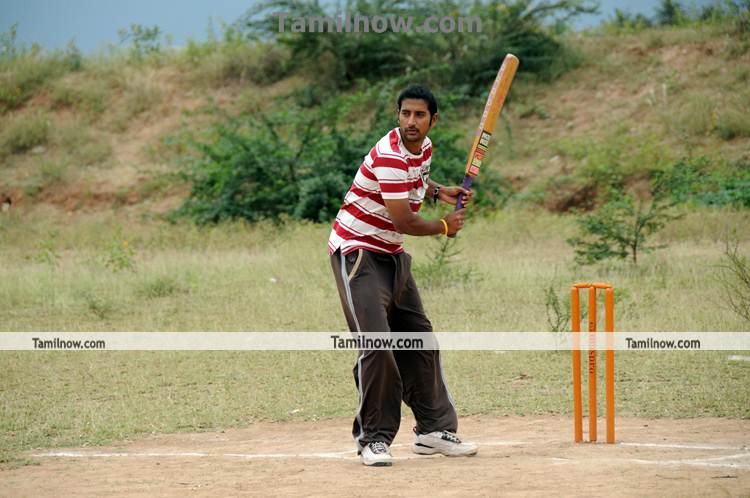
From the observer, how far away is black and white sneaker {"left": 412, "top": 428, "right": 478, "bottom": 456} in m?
6.11

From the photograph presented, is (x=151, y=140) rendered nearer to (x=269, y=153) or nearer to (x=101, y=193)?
(x=101, y=193)

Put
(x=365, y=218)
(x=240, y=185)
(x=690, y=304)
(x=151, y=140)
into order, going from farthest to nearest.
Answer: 1. (x=151, y=140)
2. (x=240, y=185)
3. (x=690, y=304)
4. (x=365, y=218)

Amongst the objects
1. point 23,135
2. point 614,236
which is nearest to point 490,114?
point 614,236

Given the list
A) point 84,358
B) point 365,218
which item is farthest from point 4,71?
point 365,218

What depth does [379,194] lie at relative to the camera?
585 centimetres

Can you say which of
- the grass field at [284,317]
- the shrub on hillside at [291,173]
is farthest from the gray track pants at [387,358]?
the shrub on hillside at [291,173]

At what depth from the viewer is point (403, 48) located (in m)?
24.5

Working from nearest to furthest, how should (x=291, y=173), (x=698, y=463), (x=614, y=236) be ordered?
(x=698, y=463) < (x=614, y=236) < (x=291, y=173)

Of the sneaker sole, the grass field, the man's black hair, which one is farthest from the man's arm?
the grass field

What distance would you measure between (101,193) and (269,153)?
5059mm

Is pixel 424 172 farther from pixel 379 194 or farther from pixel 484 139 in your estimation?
pixel 484 139

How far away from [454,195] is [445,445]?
1389mm

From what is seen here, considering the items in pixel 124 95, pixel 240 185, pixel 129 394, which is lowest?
pixel 129 394

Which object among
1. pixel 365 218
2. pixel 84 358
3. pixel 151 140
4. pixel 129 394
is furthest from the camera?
pixel 151 140
